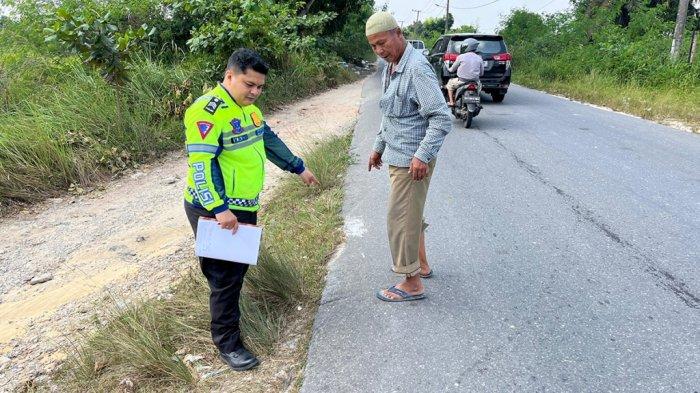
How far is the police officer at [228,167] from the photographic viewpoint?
223cm

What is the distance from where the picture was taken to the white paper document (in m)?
2.33

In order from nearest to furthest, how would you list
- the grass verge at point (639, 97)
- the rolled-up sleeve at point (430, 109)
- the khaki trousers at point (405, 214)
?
the rolled-up sleeve at point (430, 109), the khaki trousers at point (405, 214), the grass verge at point (639, 97)

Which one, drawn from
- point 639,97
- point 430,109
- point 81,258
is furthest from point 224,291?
point 639,97

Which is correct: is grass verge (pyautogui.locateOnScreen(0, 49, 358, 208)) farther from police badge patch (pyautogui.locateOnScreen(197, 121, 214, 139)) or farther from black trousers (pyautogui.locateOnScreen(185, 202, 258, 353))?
police badge patch (pyautogui.locateOnScreen(197, 121, 214, 139))

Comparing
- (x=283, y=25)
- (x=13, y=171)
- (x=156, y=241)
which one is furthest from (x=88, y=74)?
(x=283, y=25)

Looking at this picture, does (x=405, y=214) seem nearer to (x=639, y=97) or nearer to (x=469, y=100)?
(x=469, y=100)

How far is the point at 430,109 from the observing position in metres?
2.61

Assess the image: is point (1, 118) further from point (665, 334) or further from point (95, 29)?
point (665, 334)

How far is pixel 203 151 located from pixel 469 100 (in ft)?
23.1

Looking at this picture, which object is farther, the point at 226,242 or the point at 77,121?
the point at 77,121

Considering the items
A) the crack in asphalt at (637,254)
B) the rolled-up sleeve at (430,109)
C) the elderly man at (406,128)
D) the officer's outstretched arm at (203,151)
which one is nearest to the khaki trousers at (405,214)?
the elderly man at (406,128)

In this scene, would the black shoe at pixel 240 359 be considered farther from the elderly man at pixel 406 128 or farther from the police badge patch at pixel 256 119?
the police badge patch at pixel 256 119

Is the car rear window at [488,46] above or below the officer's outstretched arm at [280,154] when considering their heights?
below

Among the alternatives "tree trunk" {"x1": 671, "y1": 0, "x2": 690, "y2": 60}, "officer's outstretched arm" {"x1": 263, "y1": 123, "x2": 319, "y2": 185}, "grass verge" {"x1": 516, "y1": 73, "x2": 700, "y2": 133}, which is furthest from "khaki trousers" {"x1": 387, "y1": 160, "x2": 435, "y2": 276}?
"tree trunk" {"x1": 671, "y1": 0, "x2": 690, "y2": 60}
